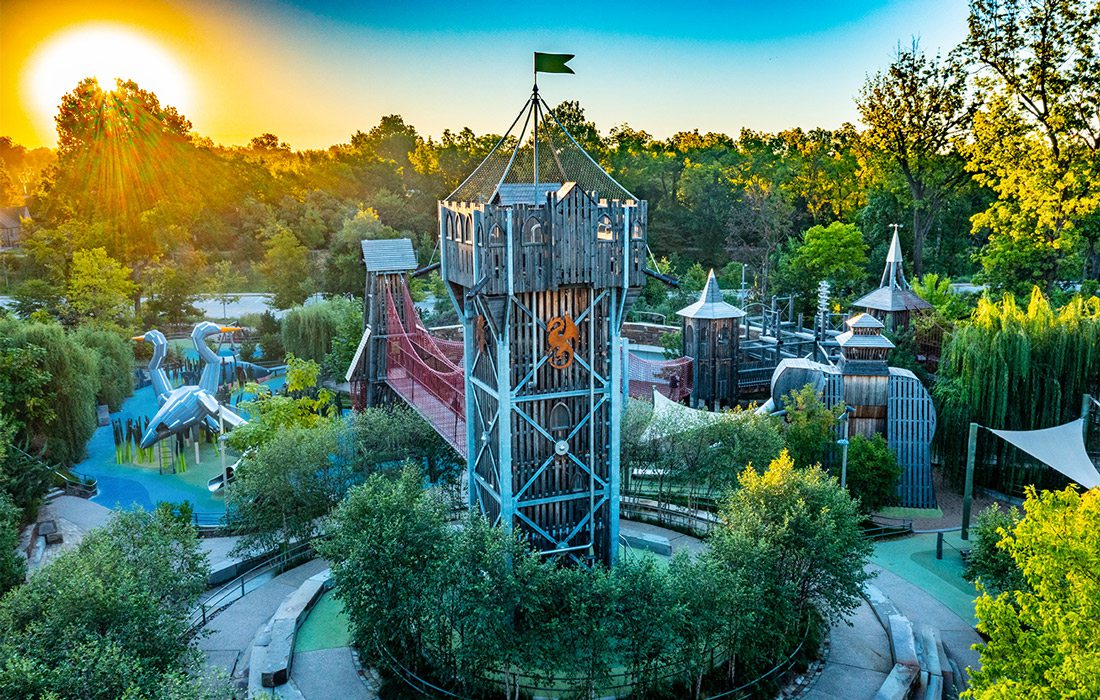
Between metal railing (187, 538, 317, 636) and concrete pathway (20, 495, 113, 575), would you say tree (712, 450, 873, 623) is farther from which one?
concrete pathway (20, 495, 113, 575)

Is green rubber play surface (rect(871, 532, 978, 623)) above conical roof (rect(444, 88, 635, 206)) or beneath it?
beneath

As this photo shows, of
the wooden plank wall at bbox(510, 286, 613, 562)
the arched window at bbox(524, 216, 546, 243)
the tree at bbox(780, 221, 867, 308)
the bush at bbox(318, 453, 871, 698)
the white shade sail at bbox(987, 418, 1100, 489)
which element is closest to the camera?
the bush at bbox(318, 453, 871, 698)

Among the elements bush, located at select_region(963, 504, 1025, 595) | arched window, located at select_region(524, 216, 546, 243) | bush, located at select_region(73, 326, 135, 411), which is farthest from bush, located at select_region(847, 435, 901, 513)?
bush, located at select_region(73, 326, 135, 411)

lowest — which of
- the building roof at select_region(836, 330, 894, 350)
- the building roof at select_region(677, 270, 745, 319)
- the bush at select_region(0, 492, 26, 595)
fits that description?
the bush at select_region(0, 492, 26, 595)

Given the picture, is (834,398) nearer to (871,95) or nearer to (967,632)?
(967,632)

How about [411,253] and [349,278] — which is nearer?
[411,253]

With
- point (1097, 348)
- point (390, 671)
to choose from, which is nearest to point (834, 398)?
point (1097, 348)

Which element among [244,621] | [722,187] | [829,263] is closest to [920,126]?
[829,263]
